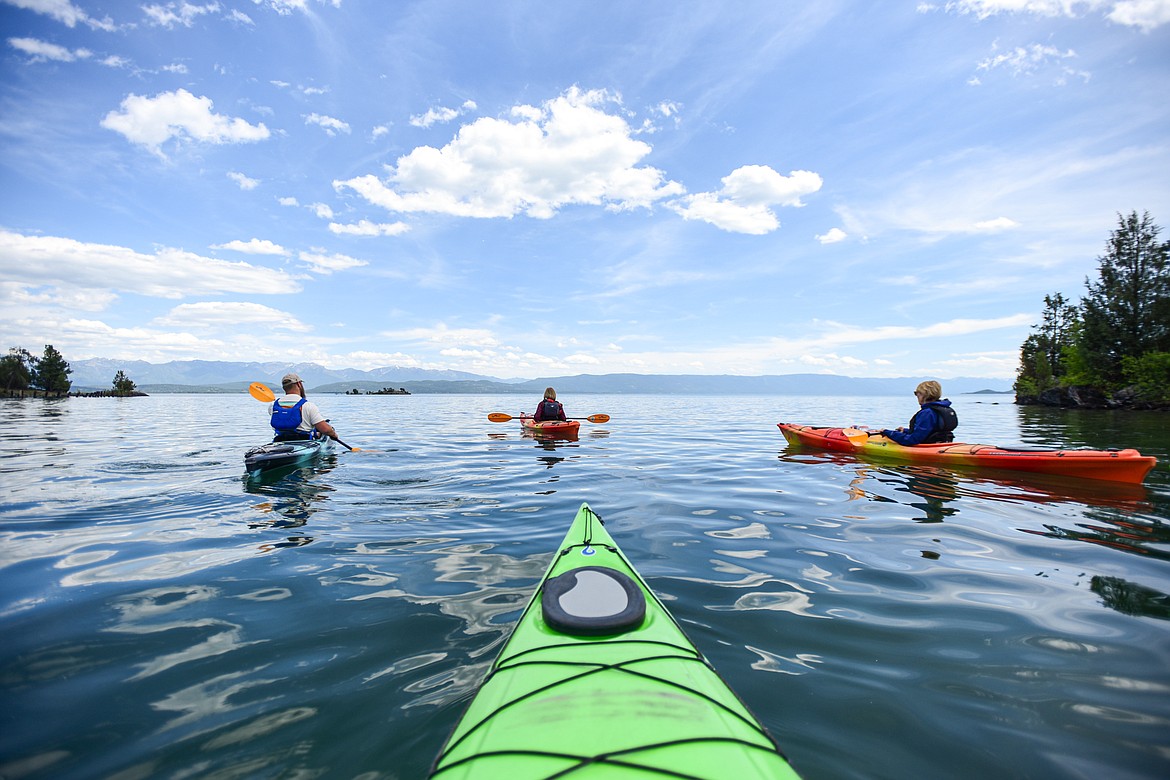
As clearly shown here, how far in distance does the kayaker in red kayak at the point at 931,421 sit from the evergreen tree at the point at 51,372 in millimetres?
114456

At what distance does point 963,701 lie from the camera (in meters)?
2.84

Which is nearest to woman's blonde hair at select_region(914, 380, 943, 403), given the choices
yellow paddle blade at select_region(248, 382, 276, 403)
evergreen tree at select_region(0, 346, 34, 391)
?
yellow paddle blade at select_region(248, 382, 276, 403)

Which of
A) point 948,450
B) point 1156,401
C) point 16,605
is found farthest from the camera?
→ point 1156,401

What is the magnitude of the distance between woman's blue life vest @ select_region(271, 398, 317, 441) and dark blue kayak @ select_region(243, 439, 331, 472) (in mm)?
281

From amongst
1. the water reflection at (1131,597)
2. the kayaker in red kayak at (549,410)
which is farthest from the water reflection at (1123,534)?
the kayaker in red kayak at (549,410)

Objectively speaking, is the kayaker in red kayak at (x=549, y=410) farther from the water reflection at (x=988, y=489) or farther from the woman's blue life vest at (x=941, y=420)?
the woman's blue life vest at (x=941, y=420)

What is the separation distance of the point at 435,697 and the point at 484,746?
124cm

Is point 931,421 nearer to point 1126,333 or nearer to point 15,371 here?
point 1126,333

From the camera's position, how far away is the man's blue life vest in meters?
10.0

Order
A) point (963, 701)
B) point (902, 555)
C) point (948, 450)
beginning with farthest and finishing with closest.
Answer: point (948, 450), point (902, 555), point (963, 701)

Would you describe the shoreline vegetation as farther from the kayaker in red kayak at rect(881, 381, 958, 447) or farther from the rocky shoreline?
the kayaker in red kayak at rect(881, 381, 958, 447)

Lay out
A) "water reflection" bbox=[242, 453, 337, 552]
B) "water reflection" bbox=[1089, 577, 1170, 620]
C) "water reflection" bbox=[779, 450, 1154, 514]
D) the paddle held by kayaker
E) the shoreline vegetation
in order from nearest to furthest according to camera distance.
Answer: "water reflection" bbox=[1089, 577, 1170, 620], "water reflection" bbox=[242, 453, 337, 552], "water reflection" bbox=[779, 450, 1154, 514], the paddle held by kayaker, the shoreline vegetation

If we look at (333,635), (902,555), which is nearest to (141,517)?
(333,635)

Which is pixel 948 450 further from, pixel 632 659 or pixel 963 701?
pixel 632 659
